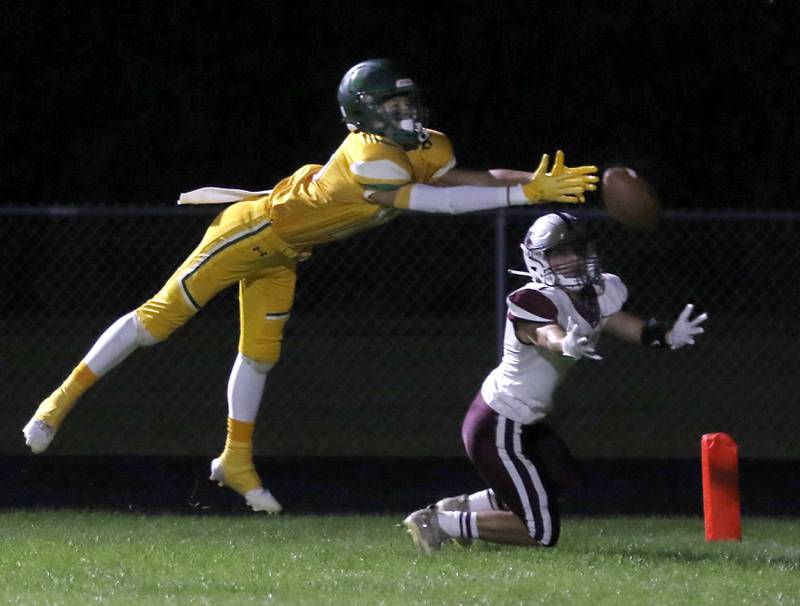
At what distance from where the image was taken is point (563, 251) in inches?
245

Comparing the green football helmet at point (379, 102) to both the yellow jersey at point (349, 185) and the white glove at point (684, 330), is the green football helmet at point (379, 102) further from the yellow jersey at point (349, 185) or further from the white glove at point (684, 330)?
the white glove at point (684, 330)

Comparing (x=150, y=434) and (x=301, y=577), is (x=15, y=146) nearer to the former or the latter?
(x=150, y=434)

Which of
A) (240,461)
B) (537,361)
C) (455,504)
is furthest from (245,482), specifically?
(537,361)

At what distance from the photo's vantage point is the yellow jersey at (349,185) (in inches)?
265

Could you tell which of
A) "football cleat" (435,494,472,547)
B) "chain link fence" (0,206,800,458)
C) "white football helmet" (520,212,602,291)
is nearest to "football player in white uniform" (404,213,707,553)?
"white football helmet" (520,212,602,291)

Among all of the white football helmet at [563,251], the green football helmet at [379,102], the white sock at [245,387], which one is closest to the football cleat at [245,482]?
the white sock at [245,387]

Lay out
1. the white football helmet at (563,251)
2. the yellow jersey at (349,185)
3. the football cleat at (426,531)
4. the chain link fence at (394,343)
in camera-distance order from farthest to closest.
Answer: the chain link fence at (394,343) → the yellow jersey at (349,185) → the football cleat at (426,531) → the white football helmet at (563,251)

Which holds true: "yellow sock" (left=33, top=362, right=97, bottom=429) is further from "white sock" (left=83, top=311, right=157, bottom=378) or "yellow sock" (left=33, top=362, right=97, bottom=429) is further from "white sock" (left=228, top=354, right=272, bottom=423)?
"white sock" (left=228, top=354, right=272, bottom=423)

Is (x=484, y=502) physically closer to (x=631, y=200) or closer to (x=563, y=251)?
(x=563, y=251)

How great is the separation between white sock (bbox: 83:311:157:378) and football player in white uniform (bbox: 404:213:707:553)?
1.66 metres

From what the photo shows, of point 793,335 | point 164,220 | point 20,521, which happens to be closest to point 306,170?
point 20,521

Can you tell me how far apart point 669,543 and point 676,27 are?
1242 cm

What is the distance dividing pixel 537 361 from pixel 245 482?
6.04ft

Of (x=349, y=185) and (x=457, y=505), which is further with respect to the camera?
(x=349, y=185)
